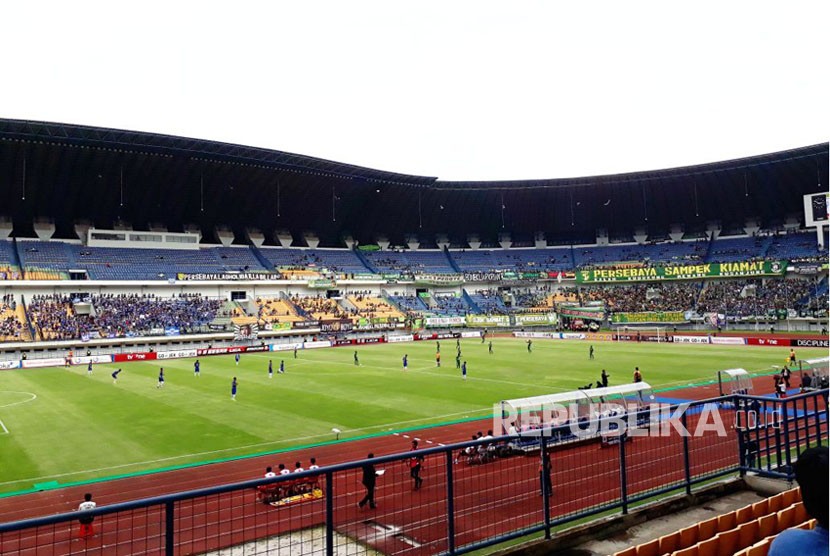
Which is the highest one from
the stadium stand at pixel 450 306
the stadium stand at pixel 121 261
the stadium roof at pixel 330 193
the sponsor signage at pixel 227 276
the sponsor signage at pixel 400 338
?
the stadium roof at pixel 330 193

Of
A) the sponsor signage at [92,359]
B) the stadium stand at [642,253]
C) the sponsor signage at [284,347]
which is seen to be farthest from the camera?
the stadium stand at [642,253]

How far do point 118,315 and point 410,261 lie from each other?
47.8 meters

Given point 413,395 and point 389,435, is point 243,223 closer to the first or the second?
point 413,395

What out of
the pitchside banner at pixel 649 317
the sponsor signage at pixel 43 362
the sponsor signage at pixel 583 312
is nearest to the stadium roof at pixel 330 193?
the sponsor signage at pixel 583 312

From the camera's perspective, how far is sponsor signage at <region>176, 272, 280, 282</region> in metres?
72.0

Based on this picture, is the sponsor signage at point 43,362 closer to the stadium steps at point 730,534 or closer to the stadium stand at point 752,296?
the stadium steps at point 730,534

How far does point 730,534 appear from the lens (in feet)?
20.1

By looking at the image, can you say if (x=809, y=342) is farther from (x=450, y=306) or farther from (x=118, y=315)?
(x=118, y=315)

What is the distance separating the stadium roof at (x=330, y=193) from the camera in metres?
61.5

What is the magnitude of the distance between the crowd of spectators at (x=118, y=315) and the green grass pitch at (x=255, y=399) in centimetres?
1035

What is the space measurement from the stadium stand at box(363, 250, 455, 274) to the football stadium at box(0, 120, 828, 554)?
69 cm

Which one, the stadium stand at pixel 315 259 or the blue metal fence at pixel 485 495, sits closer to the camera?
the blue metal fence at pixel 485 495

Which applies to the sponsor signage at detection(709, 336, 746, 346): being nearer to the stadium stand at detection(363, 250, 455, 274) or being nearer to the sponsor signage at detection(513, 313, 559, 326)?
the sponsor signage at detection(513, 313, 559, 326)

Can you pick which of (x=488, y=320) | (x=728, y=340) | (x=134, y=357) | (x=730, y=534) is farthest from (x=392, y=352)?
(x=730, y=534)
